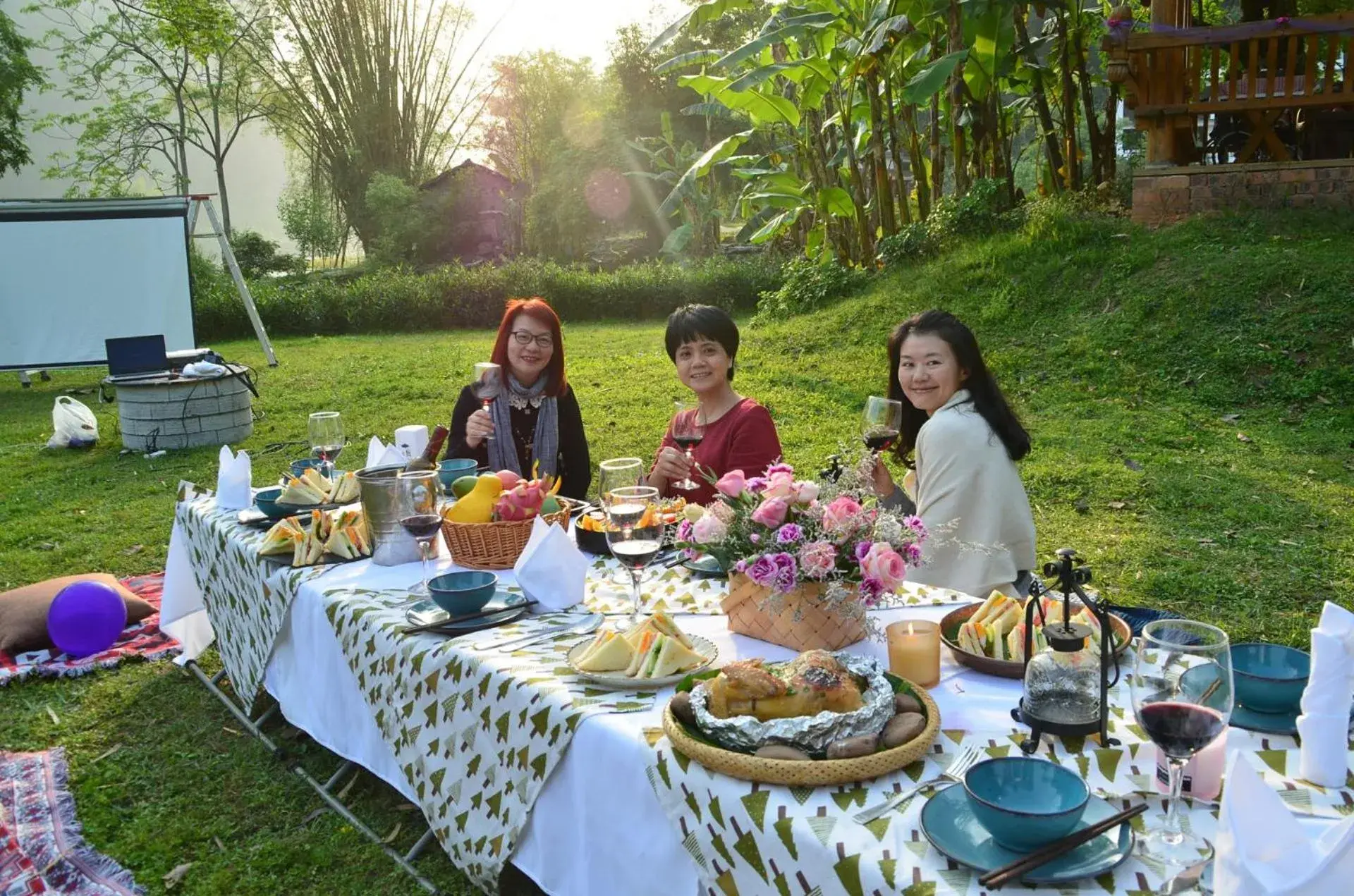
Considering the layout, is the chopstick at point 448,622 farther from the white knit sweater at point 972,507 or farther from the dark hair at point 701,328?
the dark hair at point 701,328

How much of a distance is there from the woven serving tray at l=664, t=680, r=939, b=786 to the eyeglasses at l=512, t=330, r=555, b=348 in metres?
3.17

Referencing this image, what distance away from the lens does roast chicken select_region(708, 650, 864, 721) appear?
1839mm

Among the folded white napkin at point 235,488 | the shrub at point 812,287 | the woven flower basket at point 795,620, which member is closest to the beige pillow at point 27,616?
the folded white napkin at point 235,488

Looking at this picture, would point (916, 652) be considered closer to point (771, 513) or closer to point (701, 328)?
point (771, 513)

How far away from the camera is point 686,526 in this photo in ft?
8.28

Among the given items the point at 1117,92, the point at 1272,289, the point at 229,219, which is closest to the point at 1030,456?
the point at 1272,289

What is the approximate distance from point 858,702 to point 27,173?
1469 inches

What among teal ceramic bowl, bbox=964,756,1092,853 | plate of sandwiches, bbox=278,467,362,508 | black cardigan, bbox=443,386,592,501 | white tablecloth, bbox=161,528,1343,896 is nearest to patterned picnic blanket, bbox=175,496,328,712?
plate of sandwiches, bbox=278,467,362,508

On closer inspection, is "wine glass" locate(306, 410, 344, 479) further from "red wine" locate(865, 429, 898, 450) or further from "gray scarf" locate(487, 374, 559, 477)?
"red wine" locate(865, 429, 898, 450)

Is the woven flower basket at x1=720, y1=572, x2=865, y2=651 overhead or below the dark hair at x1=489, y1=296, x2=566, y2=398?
below

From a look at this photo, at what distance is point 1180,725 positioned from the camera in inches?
59.3

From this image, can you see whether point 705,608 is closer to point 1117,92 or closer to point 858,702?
point 858,702

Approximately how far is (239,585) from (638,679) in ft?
7.21

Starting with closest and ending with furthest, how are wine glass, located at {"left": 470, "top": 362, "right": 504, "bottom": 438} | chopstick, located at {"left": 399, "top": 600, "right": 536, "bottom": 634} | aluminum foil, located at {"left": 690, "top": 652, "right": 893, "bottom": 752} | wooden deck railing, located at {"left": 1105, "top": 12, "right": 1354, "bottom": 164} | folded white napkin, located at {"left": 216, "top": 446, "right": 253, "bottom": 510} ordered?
aluminum foil, located at {"left": 690, "top": 652, "right": 893, "bottom": 752}
chopstick, located at {"left": 399, "top": 600, "right": 536, "bottom": 634}
folded white napkin, located at {"left": 216, "top": 446, "right": 253, "bottom": 510}
wine glass, located at {"left": 470, "top": 362, "right": 504, "bottom": 438}
wooden deck railing, located at {"left": 1105, "top": 12, "right": 1354, "bottom": 164}
